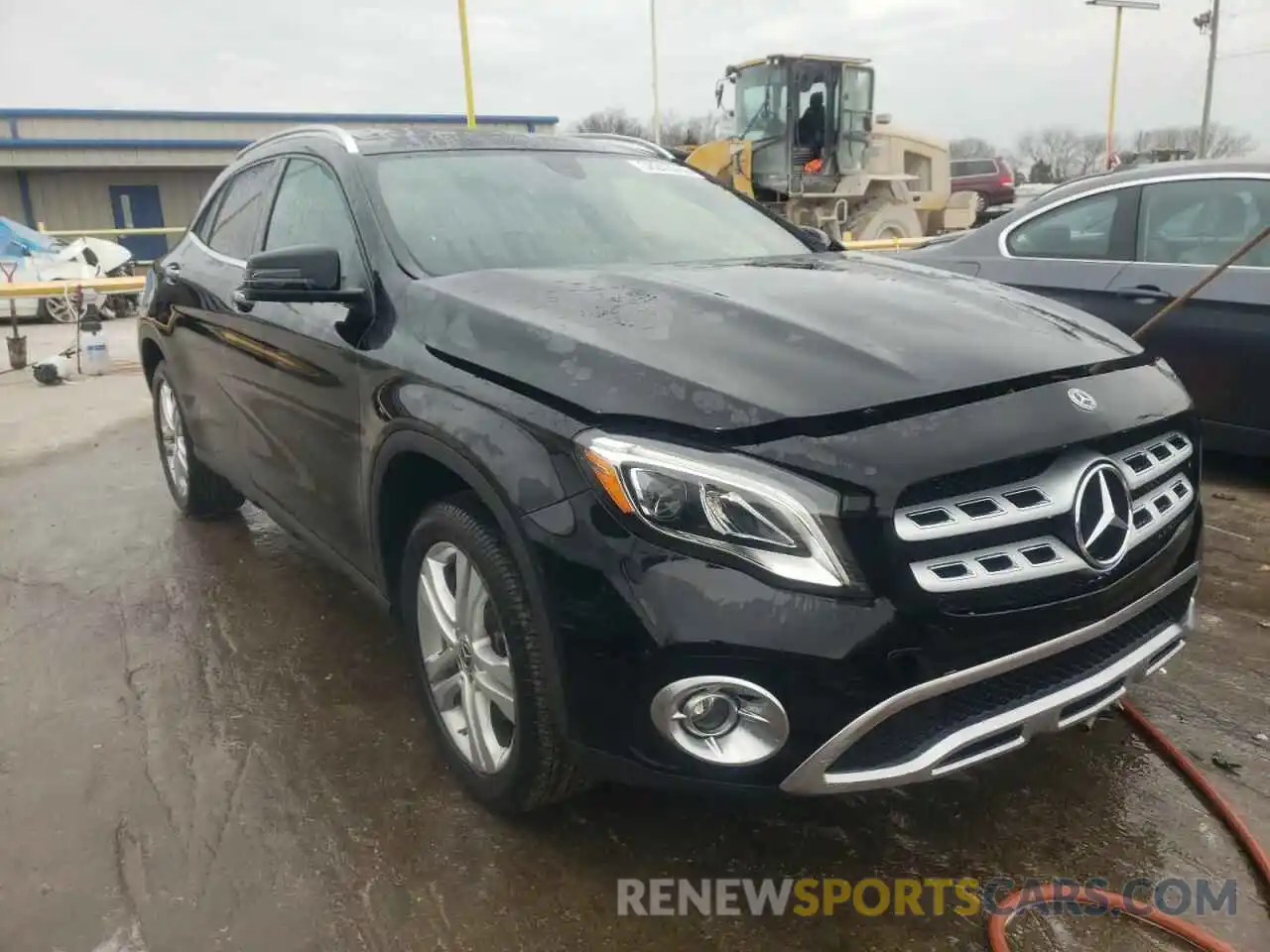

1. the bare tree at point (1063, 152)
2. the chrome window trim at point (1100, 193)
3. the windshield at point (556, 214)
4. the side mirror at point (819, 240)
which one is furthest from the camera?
the bare tree at point (1063, 152)

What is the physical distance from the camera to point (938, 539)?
1.89m

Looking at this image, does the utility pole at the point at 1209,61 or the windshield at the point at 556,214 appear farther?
the utility pole at the point at 1209,61

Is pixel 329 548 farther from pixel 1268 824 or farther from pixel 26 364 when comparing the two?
pixel 26 364

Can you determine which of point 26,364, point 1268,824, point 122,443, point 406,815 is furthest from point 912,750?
point 26,364

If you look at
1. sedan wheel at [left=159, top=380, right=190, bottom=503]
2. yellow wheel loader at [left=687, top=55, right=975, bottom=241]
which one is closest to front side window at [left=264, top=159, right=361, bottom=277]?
sedan wheel at [left=159, top=380, right=190, bottom=503]

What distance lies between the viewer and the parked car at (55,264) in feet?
58.0

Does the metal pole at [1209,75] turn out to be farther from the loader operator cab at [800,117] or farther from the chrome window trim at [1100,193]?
the chrome window trim at [1100,193]

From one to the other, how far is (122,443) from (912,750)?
663 centimetres

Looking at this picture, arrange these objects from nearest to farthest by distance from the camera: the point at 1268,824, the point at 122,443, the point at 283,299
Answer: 1. the point at 1268,824
2. the point at 283,299
3. the point at 122,443

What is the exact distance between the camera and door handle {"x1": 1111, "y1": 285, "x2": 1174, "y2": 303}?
4762 mm

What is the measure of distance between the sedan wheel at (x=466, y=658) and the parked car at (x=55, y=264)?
16758 mm

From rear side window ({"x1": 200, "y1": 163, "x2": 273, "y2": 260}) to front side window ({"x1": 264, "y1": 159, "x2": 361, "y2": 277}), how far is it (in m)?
0.23

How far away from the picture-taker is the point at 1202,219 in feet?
15.6

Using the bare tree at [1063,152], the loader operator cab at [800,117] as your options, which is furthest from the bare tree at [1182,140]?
the loader operator cab at [800,117]
